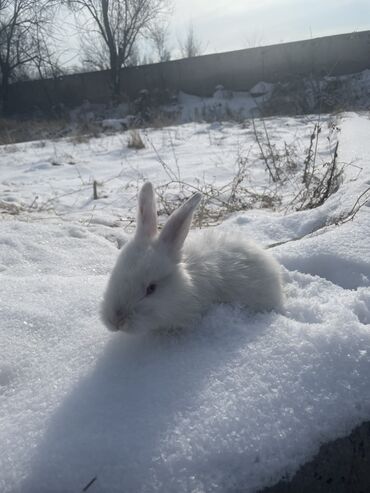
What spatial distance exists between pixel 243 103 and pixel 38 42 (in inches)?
446

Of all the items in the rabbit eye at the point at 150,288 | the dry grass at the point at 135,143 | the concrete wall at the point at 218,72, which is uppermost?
the concrete wall at the point at 218,72

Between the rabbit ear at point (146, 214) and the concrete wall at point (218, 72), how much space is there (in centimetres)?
1954

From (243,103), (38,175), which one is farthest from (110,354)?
(243,103)

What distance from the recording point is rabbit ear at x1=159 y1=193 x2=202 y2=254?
1.97 metres

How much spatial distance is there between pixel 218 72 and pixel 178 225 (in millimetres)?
21994

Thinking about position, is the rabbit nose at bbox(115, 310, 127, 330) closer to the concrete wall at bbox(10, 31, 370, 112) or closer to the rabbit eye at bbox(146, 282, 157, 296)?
the rabbit eye at bbox(146, 282, 157, 296)

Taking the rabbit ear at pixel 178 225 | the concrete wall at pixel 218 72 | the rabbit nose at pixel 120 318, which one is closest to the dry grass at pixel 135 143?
the rabbit ear at pixel 178 225

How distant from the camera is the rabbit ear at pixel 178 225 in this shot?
1.97 m

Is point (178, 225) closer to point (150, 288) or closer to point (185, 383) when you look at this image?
point (150, 288)

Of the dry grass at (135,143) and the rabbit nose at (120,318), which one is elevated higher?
the dry grass at (135,143)

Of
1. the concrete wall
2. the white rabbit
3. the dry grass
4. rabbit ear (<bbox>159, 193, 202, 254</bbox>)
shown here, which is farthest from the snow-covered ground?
the concrete wall

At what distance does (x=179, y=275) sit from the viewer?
1.89 metres

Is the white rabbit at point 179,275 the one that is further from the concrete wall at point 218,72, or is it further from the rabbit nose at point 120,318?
the concrete wall at point 218,72

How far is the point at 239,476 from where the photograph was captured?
1.19m
